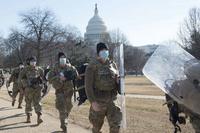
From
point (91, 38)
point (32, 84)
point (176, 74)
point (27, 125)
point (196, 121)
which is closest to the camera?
point (196, 121)

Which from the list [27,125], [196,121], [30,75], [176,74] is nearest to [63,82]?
[27,125]

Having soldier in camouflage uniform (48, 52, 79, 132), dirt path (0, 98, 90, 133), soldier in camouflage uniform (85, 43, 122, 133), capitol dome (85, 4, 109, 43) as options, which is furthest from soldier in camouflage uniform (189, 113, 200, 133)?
capitol dome (85, 4, 109, 43)

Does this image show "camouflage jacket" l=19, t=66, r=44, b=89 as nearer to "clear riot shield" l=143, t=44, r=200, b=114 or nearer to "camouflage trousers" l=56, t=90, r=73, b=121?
"camouflage trousers" l=56, t=90, r=73, b=121

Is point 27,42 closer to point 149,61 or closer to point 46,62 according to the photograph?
point 46,62

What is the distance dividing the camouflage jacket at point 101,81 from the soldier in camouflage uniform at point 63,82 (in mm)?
3540

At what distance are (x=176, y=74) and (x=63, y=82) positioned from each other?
631 centimetres

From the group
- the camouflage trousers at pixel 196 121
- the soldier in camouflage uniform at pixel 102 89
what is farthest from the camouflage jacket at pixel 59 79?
the camouflage trousers at pixel 196 121

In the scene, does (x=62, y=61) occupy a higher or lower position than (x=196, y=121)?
higher

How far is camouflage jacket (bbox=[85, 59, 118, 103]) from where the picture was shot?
28.1 ft

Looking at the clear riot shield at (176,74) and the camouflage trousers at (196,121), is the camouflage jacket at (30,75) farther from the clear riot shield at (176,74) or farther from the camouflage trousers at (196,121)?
the camouflage trousers at (196,121)

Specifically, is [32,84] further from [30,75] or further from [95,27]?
[95,27]

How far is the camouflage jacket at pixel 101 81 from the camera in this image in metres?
8.56

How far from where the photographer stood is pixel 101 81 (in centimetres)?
856

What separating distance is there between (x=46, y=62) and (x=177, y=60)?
72.0m
